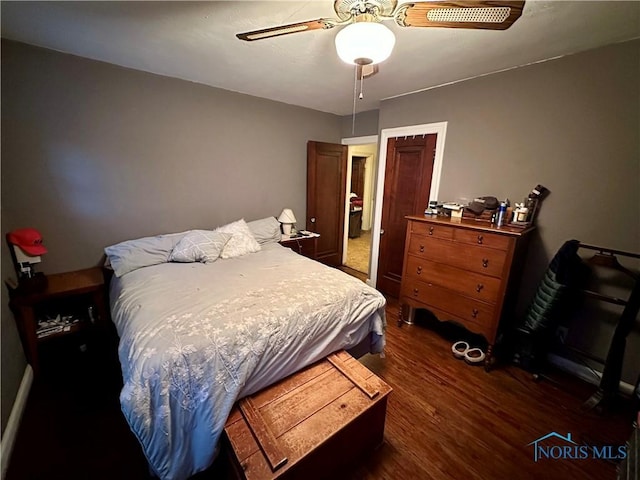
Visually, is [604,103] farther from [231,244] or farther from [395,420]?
[231,244]

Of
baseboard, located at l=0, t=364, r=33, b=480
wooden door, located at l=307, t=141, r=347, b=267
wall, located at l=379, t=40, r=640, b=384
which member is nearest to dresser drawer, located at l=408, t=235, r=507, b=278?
wall, located at l=379, t=40, r=640, b=384

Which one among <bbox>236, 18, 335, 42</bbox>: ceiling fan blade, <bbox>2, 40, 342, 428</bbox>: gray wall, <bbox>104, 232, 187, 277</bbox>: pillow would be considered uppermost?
<bbox>236, 18, 335, 42</bbox>: ceiling fan blade

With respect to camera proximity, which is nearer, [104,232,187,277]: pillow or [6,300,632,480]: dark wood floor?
[6,300,632,480]: dark wood floor

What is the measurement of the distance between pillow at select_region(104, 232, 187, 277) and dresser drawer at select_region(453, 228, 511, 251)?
2671 mm

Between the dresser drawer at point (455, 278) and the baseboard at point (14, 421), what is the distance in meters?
2.98

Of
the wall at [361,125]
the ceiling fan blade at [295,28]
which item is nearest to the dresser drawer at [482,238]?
the ceiling fan blade at [295,28]

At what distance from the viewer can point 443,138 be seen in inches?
105

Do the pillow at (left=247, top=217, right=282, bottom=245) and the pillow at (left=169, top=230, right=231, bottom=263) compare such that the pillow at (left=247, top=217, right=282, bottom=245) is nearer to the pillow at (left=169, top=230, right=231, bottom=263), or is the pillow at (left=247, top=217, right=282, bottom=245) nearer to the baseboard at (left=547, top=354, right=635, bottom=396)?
the pillow at (left=169, top=230, right=231, bottom=263)

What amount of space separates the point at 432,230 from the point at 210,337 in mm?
2020

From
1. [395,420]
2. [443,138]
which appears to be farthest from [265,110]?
[395,420]

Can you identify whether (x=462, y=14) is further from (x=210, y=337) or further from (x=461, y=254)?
(x=210, y=337)

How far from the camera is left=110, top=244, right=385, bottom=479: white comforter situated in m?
1.17

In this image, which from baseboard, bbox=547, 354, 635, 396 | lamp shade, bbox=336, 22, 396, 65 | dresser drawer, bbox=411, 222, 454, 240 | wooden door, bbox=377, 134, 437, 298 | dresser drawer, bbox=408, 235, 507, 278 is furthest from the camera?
wooden door, bbox=377, 134, 437, 298

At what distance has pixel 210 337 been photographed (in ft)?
4.38
